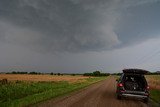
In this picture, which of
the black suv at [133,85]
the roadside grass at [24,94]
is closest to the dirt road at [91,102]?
the black suv at [133,85]

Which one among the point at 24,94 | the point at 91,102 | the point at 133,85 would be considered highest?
the point at 133,85

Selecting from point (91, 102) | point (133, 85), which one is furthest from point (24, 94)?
point (133, 85)

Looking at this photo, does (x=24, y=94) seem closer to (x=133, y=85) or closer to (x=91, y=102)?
(x=91, y=102)

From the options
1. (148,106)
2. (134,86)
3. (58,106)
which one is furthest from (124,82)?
(58,106)

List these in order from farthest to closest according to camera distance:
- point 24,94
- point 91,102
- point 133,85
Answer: point 24,94 → point 133,85 → point 91,102

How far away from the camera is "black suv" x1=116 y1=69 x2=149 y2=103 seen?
800 inches

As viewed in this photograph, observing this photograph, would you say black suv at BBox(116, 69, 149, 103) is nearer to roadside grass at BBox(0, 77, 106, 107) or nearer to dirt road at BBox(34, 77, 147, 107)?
dirt road at BBox(34, 77, 147, 107)

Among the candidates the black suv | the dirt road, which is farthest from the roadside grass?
the black suv

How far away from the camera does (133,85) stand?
21203mm

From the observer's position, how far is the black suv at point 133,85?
2033cm

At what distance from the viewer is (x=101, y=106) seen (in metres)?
15.9

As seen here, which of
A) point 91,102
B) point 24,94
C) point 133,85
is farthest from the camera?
point 24,94

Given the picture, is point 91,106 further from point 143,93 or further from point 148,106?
point 143,93

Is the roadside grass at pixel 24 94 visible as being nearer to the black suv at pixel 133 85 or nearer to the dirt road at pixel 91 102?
the dirt road at pixel 91 102
